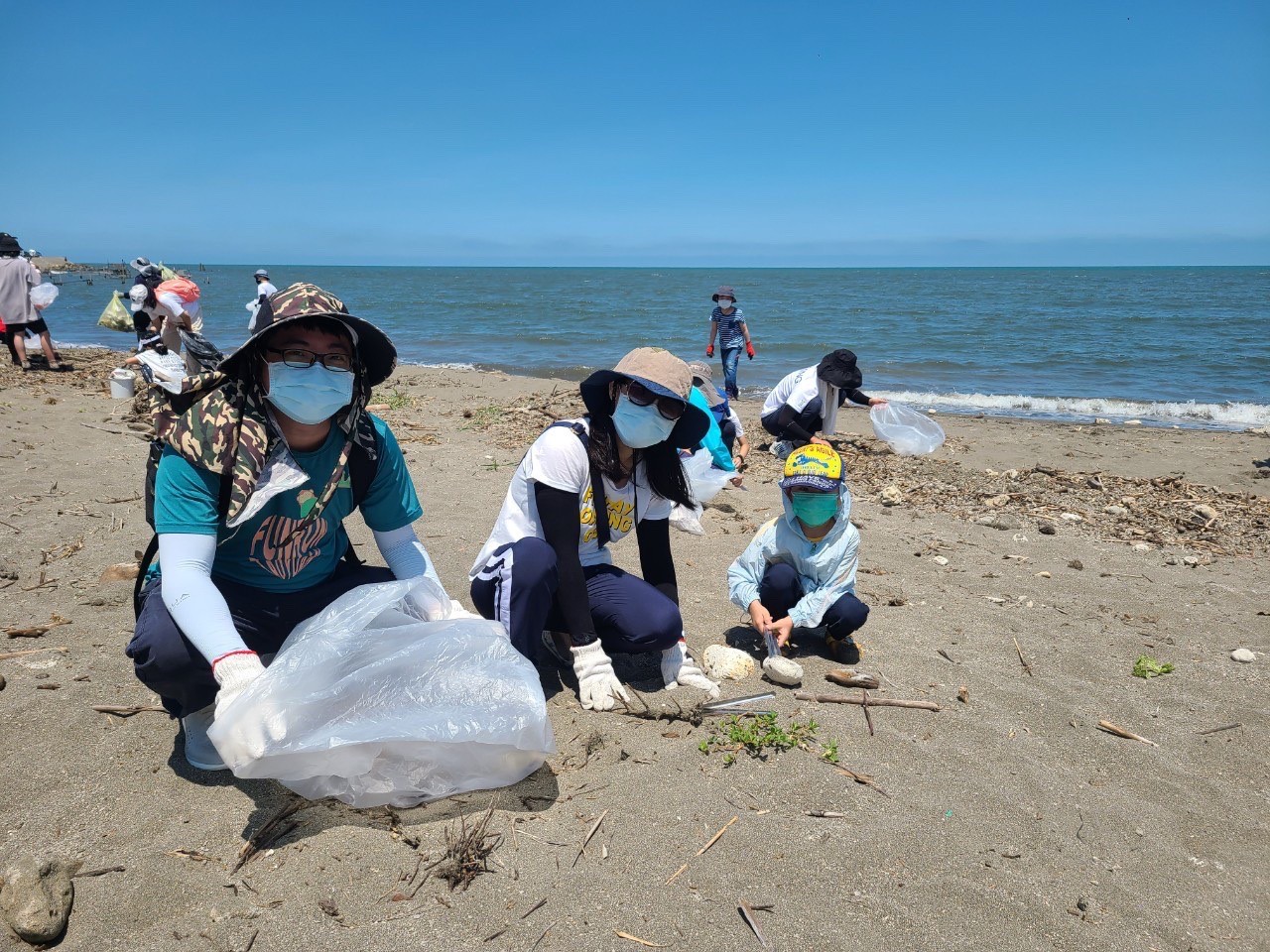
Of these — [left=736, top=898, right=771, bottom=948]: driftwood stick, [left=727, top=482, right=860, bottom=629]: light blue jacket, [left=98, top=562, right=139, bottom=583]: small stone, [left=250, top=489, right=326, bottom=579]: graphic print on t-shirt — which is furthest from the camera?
[left=98, top=562, right=139, bottom=583]: small stone

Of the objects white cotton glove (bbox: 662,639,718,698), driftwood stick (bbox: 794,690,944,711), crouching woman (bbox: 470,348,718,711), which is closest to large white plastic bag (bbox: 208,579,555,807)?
crouching woman (bbox: 470,348,718,711)

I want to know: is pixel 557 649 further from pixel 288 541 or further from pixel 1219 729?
pixel 1219 729

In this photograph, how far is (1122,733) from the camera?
292 centimetres

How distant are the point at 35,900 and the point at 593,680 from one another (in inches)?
63.4

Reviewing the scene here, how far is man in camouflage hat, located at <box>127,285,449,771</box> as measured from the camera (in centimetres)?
218

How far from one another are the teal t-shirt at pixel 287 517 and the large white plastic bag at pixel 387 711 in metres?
0.30

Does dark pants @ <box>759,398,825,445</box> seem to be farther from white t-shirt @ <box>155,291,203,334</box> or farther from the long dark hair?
white t-shirt @ <box>155,291,203,334</box>

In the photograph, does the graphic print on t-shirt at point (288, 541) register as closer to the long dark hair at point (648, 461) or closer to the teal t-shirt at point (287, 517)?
the teal t-shirt at point (287, 517)

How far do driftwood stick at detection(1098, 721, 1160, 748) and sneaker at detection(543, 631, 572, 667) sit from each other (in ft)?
6.56

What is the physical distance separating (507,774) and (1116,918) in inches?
63.6

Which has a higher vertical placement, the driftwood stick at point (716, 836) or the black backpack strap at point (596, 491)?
the black backpack strap at point (596, 491)

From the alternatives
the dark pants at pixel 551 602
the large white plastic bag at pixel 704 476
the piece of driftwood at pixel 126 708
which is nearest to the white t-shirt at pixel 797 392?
the large white plastic bag at pixel 704 476

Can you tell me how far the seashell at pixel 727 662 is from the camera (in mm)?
3246

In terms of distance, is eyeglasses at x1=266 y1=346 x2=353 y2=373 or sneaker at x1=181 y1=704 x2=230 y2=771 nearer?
eyeglasses at x1=266 y1=346 x2=353 y2=373
